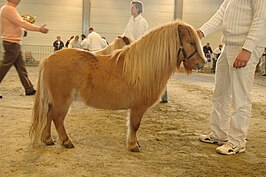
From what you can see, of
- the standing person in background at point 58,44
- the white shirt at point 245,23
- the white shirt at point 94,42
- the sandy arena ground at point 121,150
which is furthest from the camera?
the standing person in background at point 58,44

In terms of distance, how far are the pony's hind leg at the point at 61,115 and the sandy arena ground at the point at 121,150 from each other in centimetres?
8

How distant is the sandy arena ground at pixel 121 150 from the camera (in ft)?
9.99

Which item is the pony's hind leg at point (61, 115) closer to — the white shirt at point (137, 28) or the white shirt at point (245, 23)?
the white shirt at point (245, 23)

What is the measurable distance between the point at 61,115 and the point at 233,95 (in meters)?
1.77

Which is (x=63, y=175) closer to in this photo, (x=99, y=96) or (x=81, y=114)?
(x=99, y=96)

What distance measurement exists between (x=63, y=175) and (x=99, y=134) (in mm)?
1417

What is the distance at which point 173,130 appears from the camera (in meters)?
4.66

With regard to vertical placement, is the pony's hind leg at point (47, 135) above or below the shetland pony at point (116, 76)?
below

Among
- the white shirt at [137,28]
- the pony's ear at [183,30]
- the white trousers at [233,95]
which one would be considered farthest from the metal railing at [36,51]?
the pony's ear at [183,30]

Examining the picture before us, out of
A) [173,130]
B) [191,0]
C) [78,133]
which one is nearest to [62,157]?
[78,133]

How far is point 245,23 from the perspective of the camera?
3.55 metres

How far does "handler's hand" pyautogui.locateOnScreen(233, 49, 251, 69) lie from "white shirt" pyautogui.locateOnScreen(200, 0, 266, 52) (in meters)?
0.04

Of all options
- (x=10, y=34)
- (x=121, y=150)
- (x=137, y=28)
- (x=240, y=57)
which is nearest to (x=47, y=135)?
(x=121, y=150)

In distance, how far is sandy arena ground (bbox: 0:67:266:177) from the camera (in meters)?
3.04
